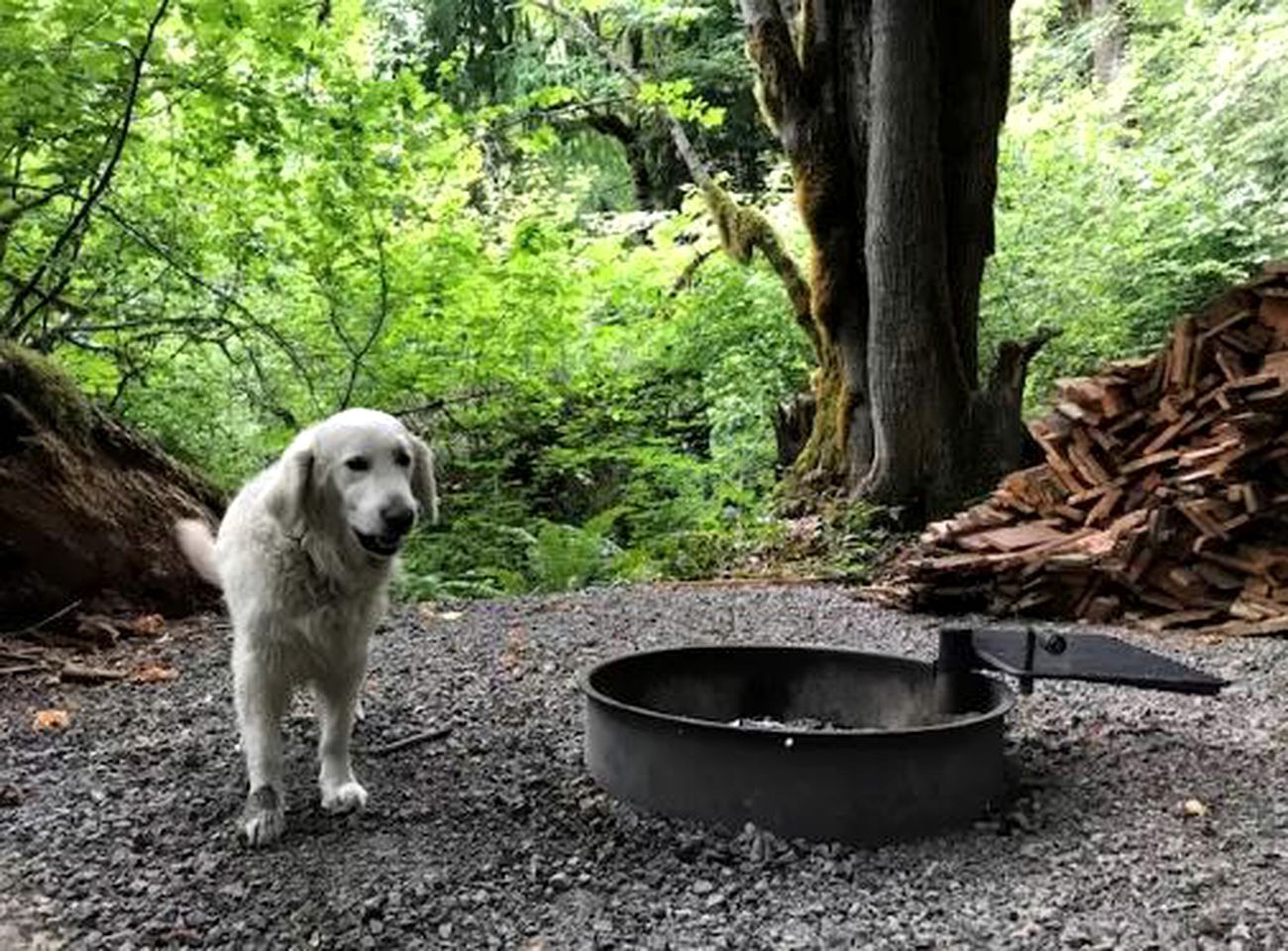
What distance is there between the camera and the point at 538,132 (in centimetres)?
921

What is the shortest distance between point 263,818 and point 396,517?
90 cm

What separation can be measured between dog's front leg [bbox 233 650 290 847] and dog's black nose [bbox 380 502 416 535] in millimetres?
581

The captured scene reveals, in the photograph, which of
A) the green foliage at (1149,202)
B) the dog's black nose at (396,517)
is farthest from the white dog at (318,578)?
the green foliage at (1149,202)

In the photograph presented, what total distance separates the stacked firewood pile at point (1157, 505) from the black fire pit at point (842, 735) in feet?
8.05

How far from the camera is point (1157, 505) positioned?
6.12m

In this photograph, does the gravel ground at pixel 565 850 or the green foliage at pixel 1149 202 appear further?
the green foliage at pixel 1149 202

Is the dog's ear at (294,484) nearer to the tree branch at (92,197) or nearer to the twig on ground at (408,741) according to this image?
the twig on ground at (408,741)

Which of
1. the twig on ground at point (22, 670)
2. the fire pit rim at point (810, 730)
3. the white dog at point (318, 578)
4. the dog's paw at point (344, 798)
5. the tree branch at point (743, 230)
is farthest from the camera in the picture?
the tree branch at point (743, 230)

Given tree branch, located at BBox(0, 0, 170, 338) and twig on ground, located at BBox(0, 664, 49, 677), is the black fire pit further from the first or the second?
tree branch, located at BBox(0, 0, 170, 338)

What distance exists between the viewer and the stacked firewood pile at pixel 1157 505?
5.88 metres

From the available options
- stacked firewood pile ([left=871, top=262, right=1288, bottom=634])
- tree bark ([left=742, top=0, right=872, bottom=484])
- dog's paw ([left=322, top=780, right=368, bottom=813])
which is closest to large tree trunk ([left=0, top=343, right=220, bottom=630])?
dog's paw ([left=322, top=780, right=368, bottom=813])

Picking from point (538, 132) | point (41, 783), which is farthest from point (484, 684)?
point (538, 132)

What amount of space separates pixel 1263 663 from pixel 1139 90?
45.0 ft

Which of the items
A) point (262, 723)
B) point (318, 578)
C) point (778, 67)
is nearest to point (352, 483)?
point (318, 578)
